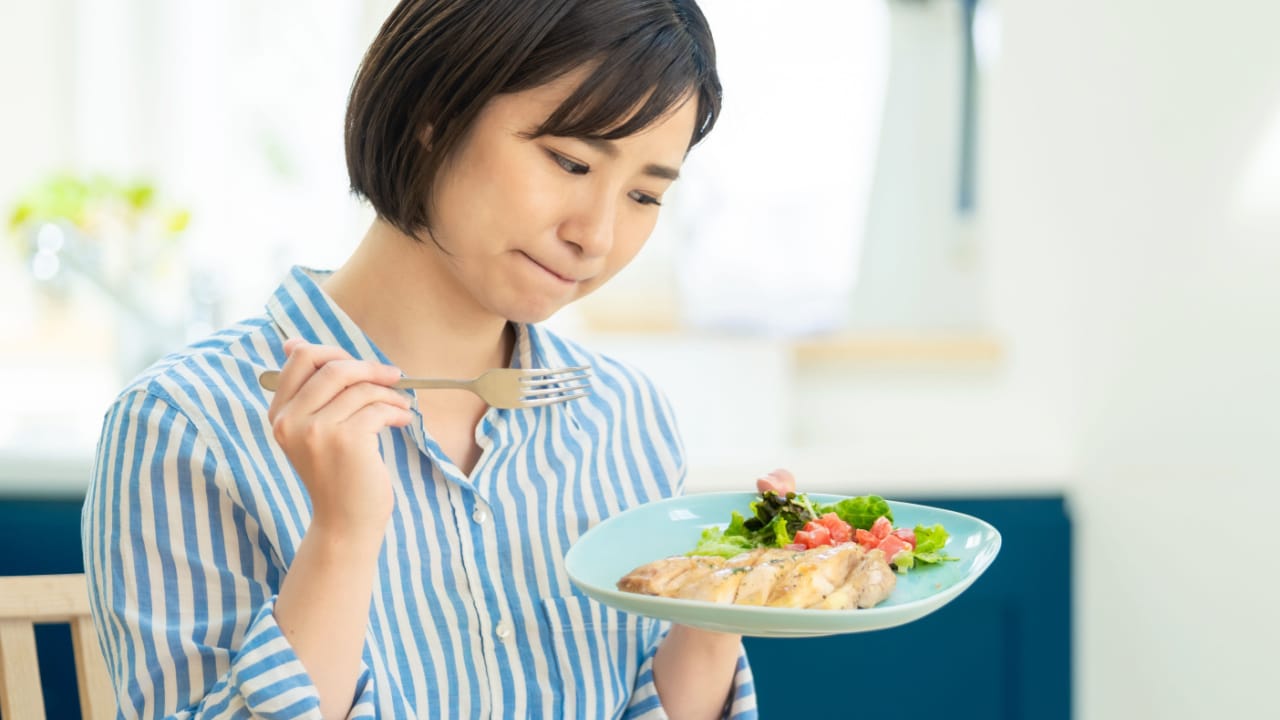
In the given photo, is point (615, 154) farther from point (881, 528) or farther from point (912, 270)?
point (912, 270)

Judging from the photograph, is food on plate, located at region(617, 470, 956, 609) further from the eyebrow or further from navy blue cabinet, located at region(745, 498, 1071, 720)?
navy blue cabinet, located at region(745, 498, 1071, 720)

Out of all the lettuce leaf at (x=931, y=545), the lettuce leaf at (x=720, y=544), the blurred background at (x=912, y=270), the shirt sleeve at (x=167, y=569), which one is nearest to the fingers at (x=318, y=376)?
the shirt sleeve at (x=167, y=569)

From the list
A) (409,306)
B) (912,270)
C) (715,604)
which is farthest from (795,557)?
(912,270)

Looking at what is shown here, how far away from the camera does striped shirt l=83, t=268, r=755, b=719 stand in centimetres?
92

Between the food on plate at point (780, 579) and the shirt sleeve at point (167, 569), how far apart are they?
0.24 metres

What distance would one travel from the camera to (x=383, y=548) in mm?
1039

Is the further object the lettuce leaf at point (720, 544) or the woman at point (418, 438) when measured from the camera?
the lettuce leaf at point (720, 544)

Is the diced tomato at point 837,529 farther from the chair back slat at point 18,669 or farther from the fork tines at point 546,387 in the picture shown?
the chair back slat at point 18,669

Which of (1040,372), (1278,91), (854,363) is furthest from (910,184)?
(1278,91)

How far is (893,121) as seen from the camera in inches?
126

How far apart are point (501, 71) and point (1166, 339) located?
40.0 inches

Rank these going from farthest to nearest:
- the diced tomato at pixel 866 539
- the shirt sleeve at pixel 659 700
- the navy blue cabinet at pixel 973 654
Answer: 1. the navy blue cabinet at pixel 973 654
2. the shirt sleeve at pixel 659 700
3. the diced tomato at pixel 866 539

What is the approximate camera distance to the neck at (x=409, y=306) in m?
1.09

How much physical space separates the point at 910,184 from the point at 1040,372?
3.93 feet
